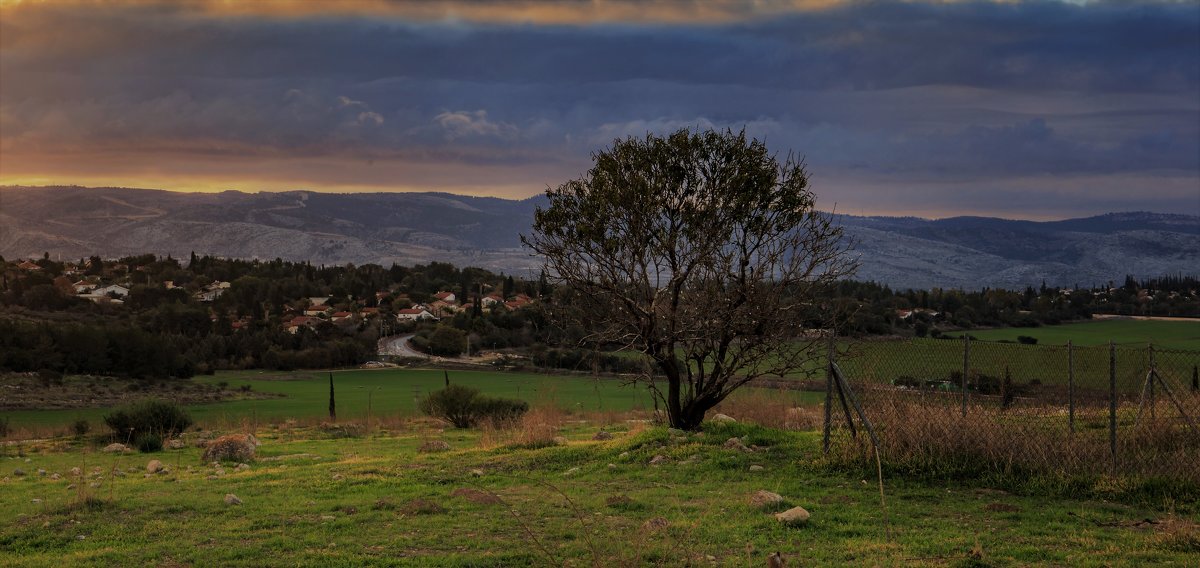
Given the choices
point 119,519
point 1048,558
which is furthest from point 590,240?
point 1048,558

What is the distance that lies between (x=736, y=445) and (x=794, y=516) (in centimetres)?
596

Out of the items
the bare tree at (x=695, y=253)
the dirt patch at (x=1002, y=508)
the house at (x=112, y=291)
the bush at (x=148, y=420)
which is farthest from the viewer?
the house at (x=112, y=291)

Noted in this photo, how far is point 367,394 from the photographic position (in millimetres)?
58938

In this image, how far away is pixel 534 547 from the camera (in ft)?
34.6

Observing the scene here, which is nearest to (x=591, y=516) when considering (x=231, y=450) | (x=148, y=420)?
(x=231, y=450)

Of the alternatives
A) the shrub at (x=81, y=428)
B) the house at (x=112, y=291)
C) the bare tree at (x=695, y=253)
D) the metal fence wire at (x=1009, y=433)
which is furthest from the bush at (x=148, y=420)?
the house at (x=112, y=291)

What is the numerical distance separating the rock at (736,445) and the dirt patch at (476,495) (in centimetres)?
531

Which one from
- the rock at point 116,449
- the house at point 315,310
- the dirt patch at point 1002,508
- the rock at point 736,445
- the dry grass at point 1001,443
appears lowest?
the house at point 315,310

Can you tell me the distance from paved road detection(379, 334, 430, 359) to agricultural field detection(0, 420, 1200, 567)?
2885 inches

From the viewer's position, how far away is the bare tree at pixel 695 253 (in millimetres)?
19266

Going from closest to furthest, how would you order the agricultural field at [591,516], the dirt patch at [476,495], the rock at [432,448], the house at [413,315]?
1. the agricultural field at [591,516]
2. the dirt patch at [476,495]
3. the rock at [432,448]
4. the house at [413,315]

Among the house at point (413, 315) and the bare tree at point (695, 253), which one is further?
the house at point (413, 315)

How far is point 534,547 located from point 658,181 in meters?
10.8

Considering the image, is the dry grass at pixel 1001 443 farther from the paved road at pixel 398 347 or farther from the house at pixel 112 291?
the house at pixel 112 291
